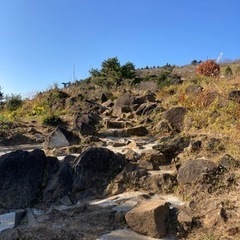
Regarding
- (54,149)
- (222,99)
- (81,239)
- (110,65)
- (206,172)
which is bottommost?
(81,239)

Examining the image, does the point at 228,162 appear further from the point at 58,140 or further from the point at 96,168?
the point at 58,140

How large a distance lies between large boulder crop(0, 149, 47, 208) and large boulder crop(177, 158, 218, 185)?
1869 millimetres

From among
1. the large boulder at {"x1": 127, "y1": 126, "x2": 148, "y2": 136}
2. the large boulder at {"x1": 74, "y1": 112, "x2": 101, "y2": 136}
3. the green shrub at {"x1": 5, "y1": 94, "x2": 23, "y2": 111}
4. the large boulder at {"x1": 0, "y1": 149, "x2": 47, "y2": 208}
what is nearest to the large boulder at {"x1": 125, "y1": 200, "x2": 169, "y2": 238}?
the large boulder at {"x1": 0, "y1": 149, "x2": 47, "y2": 208}

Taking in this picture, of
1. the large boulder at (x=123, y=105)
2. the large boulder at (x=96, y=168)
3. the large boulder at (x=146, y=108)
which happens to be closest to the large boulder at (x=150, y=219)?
the large boulder at (x=96, y=168)

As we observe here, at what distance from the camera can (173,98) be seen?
866cm

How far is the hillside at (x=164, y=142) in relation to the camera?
159 inches

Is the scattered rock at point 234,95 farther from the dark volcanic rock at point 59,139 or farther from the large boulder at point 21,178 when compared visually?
the large boulder at point 21,178

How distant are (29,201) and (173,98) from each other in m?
4.62

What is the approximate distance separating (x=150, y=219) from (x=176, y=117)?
361 centimetres

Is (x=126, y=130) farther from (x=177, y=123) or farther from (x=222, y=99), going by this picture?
(x=222, y=99)

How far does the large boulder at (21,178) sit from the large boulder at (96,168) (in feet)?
1.65

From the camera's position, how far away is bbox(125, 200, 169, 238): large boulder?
149 inches

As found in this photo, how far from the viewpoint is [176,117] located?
7188mm

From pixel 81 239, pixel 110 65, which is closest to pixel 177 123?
pixel 81 239
